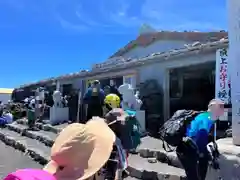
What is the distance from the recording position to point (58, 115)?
14656 millimetres

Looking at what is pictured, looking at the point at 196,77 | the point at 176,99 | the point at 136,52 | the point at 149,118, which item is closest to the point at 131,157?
the point at 149,118

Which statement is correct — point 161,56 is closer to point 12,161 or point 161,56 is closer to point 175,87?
point 175,87

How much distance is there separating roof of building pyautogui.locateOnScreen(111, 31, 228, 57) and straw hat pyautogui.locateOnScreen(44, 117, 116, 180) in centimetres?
1049

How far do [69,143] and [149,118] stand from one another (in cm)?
916

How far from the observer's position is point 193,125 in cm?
435

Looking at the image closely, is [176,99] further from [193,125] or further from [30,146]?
[193,125]

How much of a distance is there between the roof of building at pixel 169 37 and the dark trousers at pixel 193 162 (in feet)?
26.1

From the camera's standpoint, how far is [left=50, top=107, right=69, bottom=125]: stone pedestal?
47.7 ft

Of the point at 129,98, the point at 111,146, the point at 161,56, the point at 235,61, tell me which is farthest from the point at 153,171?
the point at 161,56

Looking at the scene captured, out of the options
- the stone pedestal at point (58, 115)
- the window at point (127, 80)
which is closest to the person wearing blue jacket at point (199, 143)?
the window at point (127, 80)

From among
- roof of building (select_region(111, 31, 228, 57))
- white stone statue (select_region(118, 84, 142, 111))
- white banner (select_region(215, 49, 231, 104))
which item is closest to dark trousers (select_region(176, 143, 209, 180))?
white banner (select_region(215, 49, 231, 104))

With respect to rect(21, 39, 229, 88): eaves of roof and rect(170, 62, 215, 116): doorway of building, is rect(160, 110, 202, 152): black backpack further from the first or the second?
rect(170, 62, 215, 116): doorway of building

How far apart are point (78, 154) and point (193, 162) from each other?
2904 millimetres

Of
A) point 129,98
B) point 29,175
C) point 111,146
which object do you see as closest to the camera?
point 29,175
